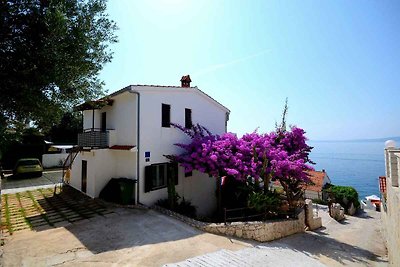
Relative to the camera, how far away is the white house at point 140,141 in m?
13.8

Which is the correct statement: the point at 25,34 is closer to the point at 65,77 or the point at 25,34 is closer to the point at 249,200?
the point at 65,77

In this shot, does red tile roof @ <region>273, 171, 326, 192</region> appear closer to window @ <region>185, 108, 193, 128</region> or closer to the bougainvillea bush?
the bougainvillea bush

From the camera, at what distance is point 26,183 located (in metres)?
18.5

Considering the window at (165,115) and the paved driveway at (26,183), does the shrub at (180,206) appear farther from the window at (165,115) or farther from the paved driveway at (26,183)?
the paved driveway at (26,183)

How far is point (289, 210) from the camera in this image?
47.7 ft

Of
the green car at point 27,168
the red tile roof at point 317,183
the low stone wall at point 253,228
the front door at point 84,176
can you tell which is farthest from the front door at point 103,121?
the red tile roof at point 317,183

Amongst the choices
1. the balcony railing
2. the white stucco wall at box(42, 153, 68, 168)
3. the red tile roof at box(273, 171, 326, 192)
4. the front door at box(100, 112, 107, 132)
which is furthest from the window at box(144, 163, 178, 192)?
the red tile roof at box(273, 171, 326, 192)

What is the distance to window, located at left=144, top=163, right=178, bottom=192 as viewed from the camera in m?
13.8

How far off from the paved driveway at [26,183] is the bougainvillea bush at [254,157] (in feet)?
35.9

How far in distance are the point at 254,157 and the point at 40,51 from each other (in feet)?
38.0

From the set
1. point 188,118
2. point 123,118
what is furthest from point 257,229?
point 123,118

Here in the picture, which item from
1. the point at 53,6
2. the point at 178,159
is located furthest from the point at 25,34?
the point at 178,159

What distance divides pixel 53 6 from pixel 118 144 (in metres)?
8.47

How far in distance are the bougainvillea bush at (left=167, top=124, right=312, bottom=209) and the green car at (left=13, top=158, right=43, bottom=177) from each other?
1414cm
